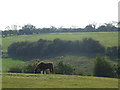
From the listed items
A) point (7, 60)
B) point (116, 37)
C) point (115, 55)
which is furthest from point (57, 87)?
point (116, 37)

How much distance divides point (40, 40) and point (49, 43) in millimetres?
6058

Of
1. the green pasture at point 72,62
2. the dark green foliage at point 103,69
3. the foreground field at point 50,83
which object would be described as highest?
the foreground field at point 50,83

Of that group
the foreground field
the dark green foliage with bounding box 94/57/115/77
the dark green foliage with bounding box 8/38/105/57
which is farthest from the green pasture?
the foreground field

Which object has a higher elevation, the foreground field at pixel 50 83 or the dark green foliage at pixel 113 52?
the foreground field at pixel 50 83

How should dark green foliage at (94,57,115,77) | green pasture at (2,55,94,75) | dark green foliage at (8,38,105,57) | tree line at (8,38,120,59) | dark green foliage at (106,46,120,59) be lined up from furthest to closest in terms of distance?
dark green foliage at (8,38,105,57)
tree line at (8,38,120,59)
dark green foliage at (106,46,120,59)
green pasture at (2,55,94,75)
dark green foliage at (94,57,115,77)

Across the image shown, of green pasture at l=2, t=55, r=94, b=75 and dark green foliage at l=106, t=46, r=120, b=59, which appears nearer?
green pasture at l=2, t=55, r=94, b=75

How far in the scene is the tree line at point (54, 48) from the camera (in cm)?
13362

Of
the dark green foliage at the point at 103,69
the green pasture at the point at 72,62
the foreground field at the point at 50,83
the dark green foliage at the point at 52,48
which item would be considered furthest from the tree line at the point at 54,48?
the foreground field at the point at 50,83

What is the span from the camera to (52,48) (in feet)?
457

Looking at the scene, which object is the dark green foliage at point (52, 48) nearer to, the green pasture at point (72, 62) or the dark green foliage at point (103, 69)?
the green pasture at point (72, 62)

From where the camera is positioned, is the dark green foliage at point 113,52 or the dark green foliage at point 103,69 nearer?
the dark green foliage at point 103,69

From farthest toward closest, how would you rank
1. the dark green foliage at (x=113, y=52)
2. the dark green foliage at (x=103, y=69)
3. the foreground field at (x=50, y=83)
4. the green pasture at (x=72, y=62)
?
Answer: the dark green foliage at (x=113, y=52)
the green pasture at (x=72, y=62)
the dark green foliage at (x=103, y=69)
the foreground field at (x=50, y=83)

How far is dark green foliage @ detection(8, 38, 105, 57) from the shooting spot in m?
134

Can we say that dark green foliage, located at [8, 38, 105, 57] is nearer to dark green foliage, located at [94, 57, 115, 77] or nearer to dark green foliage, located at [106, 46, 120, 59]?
dark green foliage, located at [106, 46, 120, 59]
